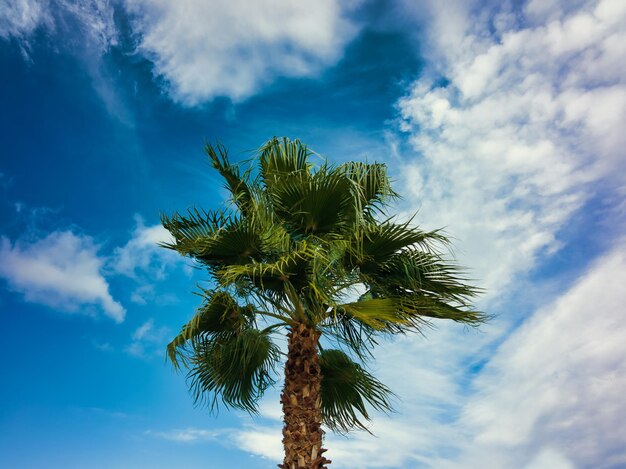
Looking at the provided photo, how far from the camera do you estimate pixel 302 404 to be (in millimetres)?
7062

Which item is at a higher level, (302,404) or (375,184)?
(375,184)

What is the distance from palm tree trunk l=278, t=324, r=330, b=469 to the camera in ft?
22.4

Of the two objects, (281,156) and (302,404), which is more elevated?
(281,156)

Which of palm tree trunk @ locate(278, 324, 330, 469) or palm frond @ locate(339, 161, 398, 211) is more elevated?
palm frond @ locate(339, 161, 398, 211)

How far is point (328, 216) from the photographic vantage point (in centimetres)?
759

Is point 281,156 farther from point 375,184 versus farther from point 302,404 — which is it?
point 302,404

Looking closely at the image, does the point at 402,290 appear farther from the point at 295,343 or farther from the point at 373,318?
the point at 295,343

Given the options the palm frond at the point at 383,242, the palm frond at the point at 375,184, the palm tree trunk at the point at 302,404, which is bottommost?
the palm tree trunk at the point at 302,404

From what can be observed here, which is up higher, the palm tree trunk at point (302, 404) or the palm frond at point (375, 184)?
the palm frond at point (375, 184)

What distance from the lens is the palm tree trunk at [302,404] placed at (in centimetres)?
682

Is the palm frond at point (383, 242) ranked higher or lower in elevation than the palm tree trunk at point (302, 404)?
higher

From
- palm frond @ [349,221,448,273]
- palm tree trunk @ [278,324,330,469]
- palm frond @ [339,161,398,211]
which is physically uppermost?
palm frond @ [339,161,398,211]

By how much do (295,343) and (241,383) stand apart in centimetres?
146

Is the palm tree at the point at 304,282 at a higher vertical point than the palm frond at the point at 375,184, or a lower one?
lower
